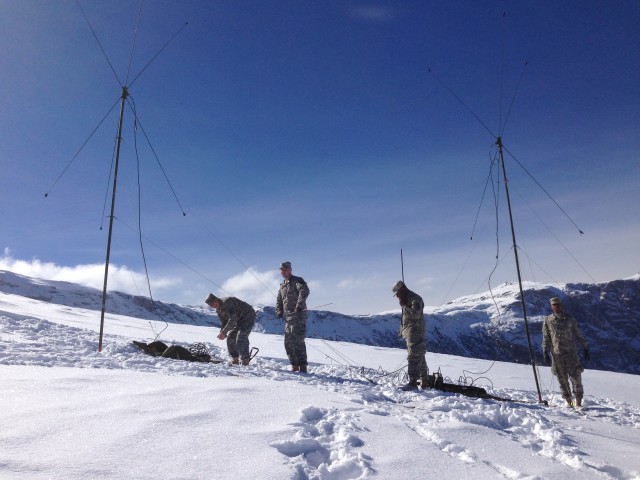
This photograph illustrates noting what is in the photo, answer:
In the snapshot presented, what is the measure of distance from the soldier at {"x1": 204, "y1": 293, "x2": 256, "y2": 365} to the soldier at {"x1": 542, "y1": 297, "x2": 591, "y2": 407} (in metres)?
7.29

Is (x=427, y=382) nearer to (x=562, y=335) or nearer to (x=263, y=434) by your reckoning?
(x=562, y=335)

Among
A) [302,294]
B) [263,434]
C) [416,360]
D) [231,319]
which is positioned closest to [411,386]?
[416,360]

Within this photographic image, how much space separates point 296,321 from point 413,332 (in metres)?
2.83

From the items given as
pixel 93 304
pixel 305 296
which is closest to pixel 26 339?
pixel 305 296

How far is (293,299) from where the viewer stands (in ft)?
33.8

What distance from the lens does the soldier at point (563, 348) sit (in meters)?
9.34

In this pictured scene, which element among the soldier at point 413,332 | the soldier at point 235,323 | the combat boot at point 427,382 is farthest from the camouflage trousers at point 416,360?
the soldier at point 235,323

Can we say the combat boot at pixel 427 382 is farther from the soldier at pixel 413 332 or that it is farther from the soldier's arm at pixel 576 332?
the soldier's arm at pixel 576 332

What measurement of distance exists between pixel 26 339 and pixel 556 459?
10967 millimetres

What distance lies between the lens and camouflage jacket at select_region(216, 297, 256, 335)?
10480 millimetres

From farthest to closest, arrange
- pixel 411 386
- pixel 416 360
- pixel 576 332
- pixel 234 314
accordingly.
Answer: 1. pixel 234 314
2. pixel 576 332
3. pixel 416 360
4. pixel 411 386

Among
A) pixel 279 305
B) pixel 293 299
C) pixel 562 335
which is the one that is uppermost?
pixel 293 299

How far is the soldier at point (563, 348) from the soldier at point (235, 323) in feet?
23.9

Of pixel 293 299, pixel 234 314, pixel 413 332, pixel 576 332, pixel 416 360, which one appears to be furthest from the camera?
pixel 234 314
